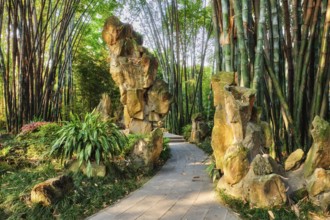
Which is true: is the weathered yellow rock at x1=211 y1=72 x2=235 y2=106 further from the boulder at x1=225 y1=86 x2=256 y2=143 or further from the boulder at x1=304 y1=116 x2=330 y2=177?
the boulder at x1=304 y1=116 x2=330 y2=177

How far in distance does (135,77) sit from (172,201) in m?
5.67

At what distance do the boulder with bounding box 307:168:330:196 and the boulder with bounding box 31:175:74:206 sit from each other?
2.46m

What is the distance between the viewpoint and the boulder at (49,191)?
273 centimetres

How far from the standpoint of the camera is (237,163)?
282 centimetres

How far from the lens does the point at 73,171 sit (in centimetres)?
372

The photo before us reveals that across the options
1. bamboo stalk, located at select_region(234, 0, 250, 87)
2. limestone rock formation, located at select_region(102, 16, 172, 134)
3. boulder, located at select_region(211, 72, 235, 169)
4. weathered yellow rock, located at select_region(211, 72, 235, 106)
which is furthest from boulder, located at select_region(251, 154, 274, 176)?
limestone rock formation, located at select_region(102, 16, 172, 134)

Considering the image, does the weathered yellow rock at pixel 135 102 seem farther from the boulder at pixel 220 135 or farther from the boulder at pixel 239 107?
the boulder at pixel 239 107

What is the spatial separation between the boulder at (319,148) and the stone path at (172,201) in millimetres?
913

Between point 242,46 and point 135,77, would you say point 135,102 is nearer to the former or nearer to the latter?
point 135,77

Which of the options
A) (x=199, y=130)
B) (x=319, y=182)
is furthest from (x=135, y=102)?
(x=319, y=182)

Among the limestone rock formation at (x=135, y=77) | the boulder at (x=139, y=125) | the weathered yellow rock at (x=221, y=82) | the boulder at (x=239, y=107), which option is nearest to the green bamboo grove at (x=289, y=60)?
the weathered yellow rock at (x=221, y=82)

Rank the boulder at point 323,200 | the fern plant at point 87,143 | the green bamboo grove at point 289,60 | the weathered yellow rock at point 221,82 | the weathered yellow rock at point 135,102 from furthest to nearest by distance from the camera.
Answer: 1. the weathered yellow rock at point 135,102
2. the fern plant at point 87,143
3. the weathered yellow rock at point 221,82
4. the green bamboo grove at point 289,60
5. the boulder at point 323,200

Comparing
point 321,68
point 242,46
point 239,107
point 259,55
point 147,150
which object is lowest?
point 147,150

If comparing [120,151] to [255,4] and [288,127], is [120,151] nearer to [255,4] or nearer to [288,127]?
[288,127]
